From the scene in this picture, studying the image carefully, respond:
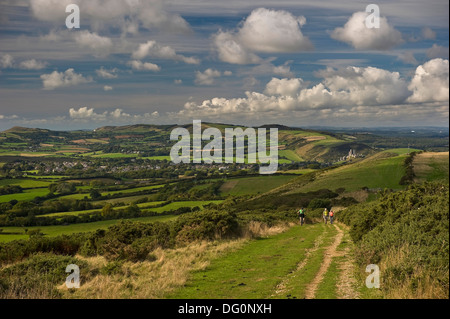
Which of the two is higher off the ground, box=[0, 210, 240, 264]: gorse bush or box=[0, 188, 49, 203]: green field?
box=[0, 210, 240, 264]: gorse bush

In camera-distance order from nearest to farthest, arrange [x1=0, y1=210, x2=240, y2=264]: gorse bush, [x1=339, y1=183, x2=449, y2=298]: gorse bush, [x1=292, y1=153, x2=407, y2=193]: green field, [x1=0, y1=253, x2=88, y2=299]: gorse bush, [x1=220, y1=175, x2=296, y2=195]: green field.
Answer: [x1=339, y1=183, x2=449, y2=298]: gorse bush → [x1=0, y1=253, x2=88, y2=299]: gorse bush → [x1=0, y1=210, x2=240, y2=264]: gorse bush → [x1=292, y1=153, x2=407, y2=193]: green field → [x1=220, y1=175, x2=296, y2=195]: green field

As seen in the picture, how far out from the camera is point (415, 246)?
1022cm

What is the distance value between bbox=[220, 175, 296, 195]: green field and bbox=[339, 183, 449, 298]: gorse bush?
303ft

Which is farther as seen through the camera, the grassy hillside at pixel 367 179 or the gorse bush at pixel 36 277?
the grassy hillside at pixel 367 179

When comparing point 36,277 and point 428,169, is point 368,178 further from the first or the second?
point 36,277

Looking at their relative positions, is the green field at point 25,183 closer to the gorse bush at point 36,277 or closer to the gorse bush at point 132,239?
the gorse bush at point 132,239

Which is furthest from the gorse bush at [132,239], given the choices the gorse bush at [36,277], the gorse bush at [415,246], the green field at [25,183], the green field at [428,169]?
the green field at [25,183]

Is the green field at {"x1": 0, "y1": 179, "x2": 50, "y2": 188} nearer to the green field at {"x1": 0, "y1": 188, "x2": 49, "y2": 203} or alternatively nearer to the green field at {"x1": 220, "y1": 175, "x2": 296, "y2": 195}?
the green field at {"x1": 0, "y1": 188, "x2": 49, "y2": 203}

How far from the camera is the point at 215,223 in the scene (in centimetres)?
2303

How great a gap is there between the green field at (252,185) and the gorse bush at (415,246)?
3636 inches

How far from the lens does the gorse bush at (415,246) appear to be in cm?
892

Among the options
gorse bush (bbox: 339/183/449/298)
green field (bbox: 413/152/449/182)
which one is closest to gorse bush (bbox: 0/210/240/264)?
gorse bush (bbox: 339/183/449/298)

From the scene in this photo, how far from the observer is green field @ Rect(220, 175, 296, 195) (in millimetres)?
108806

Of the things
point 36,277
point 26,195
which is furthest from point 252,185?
point 36,277
